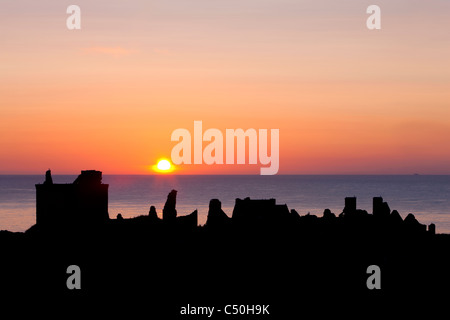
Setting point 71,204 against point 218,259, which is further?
point 71,204

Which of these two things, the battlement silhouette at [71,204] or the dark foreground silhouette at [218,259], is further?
the battlement silhouette at [71,204]

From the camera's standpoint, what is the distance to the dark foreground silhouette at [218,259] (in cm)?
2619

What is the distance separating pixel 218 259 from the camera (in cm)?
2855

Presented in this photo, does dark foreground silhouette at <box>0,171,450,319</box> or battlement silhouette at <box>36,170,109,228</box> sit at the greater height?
battlement silhouette at <box>36,170,109,228</box>

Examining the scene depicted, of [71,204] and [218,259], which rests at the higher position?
[71,204]

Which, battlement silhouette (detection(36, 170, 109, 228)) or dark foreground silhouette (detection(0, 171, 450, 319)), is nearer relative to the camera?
dark foreground silhouette (detection(0, 171, 450, 319))

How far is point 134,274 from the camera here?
27312 millimetres

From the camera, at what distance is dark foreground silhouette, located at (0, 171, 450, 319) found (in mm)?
26188

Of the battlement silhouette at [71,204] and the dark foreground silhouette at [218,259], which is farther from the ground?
the battlement silhouette at [71,204]
